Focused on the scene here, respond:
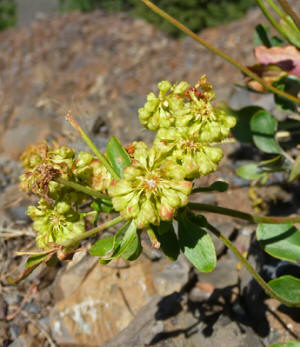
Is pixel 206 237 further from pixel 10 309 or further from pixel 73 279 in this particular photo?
pixel 10 309

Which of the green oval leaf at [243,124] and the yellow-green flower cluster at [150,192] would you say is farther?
the green oval leaf at [243,124]

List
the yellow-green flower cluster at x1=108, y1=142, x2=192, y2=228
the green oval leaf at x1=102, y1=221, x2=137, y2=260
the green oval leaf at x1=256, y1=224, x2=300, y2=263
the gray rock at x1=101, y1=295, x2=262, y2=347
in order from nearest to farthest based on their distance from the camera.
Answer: the yellow-green flower cluster at x1=108, y1=142, x2=192, y2=228
the green oval leaf at x1=102, y1=221, x2=137, y2=260
the green oval leaf at x1=256, y1=224, x2=300, y2=263
the gray rock at x1=101, y1=295, x2=262, y2=347

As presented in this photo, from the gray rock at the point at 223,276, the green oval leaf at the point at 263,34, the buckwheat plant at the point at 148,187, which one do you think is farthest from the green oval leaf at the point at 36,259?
the green oval leaf at the point at 263,34

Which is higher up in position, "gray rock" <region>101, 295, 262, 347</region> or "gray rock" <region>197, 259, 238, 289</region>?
"gray rock" <region>101, 295, 262, 347</region>

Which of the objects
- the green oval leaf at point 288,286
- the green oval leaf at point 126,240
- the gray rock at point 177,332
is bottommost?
the gray rock at point 177,332

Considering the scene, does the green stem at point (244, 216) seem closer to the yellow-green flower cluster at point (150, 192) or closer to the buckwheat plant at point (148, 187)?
the buckwheat plant at point (148, 187)

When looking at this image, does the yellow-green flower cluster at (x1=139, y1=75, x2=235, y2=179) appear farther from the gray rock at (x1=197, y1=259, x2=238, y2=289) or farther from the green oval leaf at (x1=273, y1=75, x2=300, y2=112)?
the gray rock at (x1=197, y1=259, x2=238, y2=289)

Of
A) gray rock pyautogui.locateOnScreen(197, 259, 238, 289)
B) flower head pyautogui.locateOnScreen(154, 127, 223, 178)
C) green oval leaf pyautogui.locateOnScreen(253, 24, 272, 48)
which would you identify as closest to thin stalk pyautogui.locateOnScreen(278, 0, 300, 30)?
green oval leaf pyautogui.locateOnScreen(253, 24, 272, 48)
